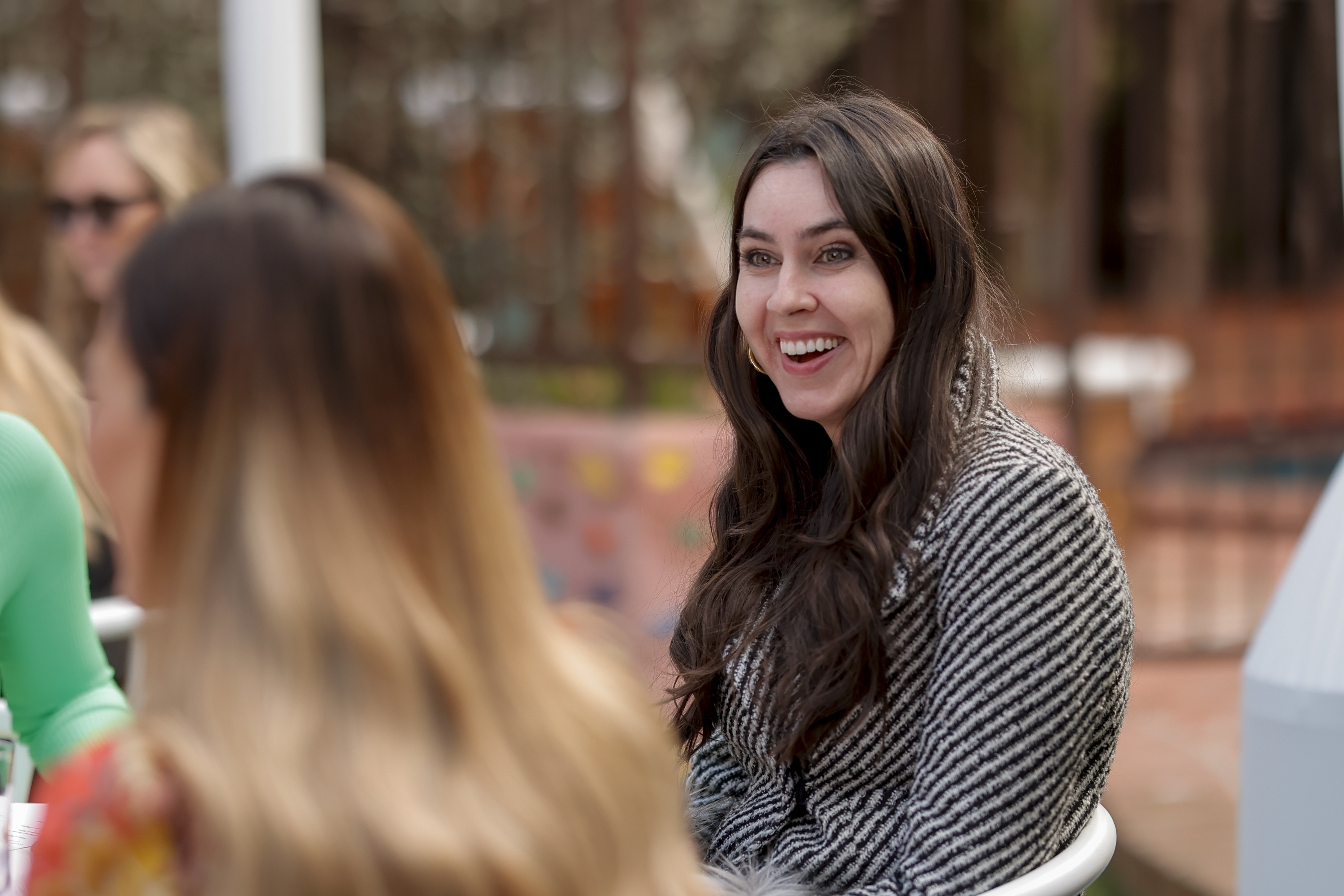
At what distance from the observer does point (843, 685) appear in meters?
1.62

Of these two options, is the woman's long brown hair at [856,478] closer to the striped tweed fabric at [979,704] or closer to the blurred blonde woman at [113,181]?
the striped tweed fabric at [979,704]

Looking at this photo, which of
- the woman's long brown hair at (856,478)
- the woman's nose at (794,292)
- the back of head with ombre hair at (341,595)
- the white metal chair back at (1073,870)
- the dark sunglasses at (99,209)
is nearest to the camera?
the back of head with ombre hair at (341,595)

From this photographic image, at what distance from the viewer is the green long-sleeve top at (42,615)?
180cm

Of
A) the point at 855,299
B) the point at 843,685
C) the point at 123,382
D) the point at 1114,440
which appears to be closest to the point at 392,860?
the point at 123,382

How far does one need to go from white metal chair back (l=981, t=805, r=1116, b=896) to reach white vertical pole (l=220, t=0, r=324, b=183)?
2157 millimetres

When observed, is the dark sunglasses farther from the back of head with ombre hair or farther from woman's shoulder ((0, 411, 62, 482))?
the back of head with ombre hair

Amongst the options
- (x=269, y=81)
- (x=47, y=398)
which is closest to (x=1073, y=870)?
(x=47, y=398)

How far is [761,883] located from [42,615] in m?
0.96

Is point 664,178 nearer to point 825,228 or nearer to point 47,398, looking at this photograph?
point 47,398

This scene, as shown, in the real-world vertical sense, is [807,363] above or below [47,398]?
above

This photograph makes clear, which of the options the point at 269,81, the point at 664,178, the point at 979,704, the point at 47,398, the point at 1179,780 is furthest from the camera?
the point at 664,178

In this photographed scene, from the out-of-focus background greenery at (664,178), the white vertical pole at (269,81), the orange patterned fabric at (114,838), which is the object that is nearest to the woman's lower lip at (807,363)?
the orange patterned fabric at (114,838)

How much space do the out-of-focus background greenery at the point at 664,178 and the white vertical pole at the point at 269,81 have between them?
154 cm

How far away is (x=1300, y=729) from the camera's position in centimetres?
183
